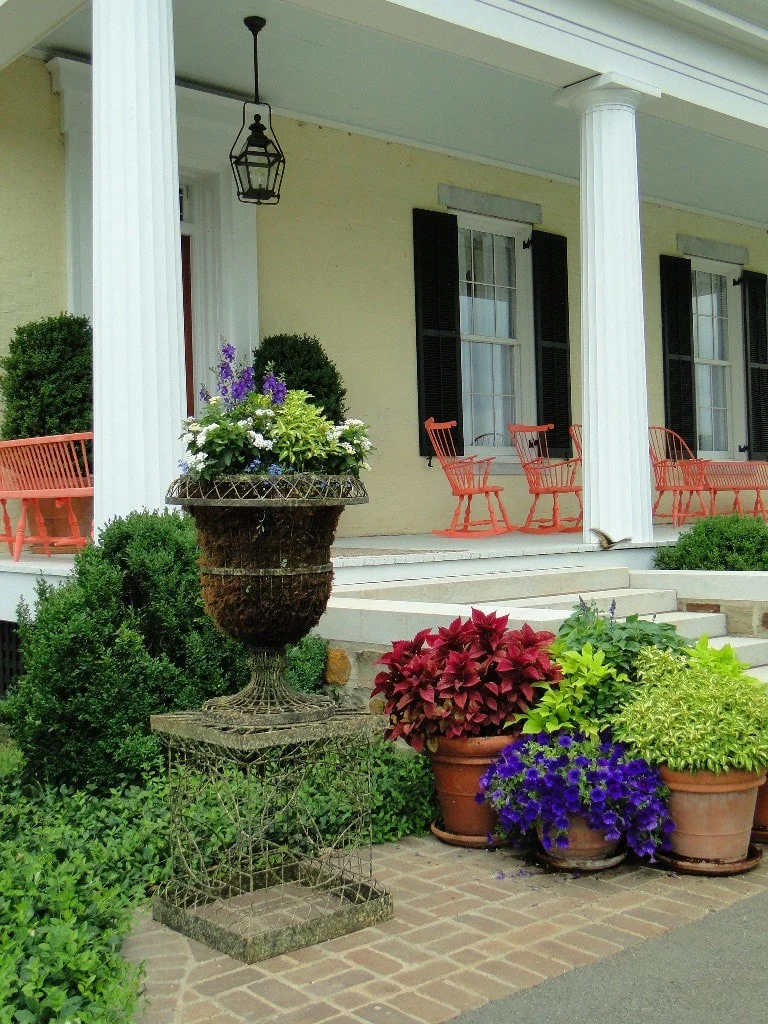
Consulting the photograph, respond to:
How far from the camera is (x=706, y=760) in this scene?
147 inches

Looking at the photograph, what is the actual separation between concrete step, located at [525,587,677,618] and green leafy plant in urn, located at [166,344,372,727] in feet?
Result: 9.44

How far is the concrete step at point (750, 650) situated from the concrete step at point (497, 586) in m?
0.86

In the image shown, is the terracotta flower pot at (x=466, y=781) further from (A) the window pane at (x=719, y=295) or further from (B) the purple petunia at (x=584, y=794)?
(A) the window pane at (x=719, y=295)

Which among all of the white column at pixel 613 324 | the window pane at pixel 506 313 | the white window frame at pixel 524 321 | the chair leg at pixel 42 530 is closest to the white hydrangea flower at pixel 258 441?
the chair leg at pixel 42 530

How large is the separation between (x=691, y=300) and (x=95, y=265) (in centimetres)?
802

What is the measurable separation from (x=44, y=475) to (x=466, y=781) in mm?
3341

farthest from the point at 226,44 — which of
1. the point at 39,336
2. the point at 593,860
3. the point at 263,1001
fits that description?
the point at 263,1001

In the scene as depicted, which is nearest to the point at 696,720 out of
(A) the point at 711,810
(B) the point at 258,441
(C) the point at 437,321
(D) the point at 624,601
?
(A) the point at 711,810

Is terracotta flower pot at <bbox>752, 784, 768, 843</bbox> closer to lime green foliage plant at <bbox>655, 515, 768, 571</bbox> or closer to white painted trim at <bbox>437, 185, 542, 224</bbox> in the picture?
lime green foliage plant at <bbox>655, 515, 768, 571</bbox>

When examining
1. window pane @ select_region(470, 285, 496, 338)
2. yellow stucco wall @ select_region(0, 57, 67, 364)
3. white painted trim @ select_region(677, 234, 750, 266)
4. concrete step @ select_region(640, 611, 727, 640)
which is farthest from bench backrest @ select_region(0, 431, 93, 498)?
white painted trim @ select_region(677, 234, 750, 266)

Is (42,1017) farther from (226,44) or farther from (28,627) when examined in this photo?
(226,44)

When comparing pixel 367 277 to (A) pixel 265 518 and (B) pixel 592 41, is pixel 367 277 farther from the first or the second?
(A) pixel 265 518

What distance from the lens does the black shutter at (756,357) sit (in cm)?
1273

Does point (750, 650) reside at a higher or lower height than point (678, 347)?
lower
